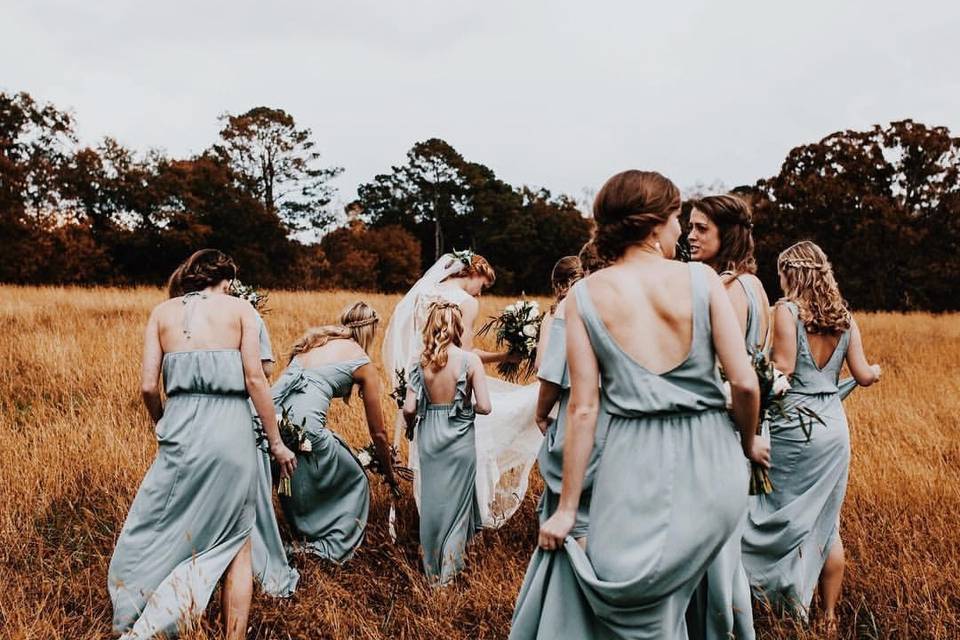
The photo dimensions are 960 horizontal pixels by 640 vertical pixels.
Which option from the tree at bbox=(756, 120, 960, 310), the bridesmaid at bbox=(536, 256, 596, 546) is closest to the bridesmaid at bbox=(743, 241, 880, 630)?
the bridesmaid at bbox=(536, 256, 596, 546)

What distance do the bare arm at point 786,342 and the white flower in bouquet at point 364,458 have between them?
10.6 ft

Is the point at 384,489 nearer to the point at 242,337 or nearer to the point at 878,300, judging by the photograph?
the point at 242,337

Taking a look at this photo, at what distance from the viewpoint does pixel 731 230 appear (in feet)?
Answer: 13.0

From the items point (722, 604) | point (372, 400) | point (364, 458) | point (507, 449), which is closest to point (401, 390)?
point (372, 400)

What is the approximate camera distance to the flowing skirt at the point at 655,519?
2.51 metres

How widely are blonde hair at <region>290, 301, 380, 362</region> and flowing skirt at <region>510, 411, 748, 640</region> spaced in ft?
11.7

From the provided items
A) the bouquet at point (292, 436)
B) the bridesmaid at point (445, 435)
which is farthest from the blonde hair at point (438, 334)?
the bouquet at point (292, 436)

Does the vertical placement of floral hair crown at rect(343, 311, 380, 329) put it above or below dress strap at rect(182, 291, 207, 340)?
below

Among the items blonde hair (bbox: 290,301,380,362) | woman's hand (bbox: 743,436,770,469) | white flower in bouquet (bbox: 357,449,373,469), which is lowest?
white flower in bouquet (bbox: 357,449,373,469)

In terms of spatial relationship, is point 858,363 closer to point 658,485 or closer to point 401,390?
point 658,485

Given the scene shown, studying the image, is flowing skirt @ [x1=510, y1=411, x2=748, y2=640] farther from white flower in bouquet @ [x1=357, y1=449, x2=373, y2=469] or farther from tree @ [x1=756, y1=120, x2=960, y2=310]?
tree @ [x1=756, y1=120, x2=960, y2=310]

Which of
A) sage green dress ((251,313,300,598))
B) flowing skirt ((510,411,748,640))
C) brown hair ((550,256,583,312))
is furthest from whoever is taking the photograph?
brown hair ((550,256,583,312))

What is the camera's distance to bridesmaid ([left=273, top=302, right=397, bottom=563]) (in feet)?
18.3

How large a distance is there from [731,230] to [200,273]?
2.95m
